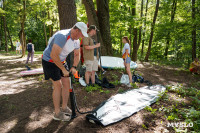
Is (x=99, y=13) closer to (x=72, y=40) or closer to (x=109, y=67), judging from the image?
(x=109, y=67)

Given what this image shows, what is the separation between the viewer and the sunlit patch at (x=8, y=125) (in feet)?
8.42

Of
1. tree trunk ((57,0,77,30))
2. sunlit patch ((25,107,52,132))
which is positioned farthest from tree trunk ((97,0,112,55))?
sunlit patch ((25,107,52,132))

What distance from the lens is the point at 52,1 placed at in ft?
38.2

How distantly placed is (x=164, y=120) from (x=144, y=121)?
16.8 inches

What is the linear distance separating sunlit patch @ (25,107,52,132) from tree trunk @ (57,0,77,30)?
10.7 ft

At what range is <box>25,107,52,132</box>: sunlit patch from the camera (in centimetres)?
264

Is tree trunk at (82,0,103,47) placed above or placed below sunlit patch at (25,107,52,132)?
above

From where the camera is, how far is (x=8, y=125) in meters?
2.71

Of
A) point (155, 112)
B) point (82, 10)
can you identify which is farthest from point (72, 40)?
point (82, 10)

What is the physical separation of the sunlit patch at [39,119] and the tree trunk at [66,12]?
3274mm

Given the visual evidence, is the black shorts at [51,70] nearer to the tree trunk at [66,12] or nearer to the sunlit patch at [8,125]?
the sunlit patch at [8,125]

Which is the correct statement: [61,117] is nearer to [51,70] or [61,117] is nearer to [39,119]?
[39,119]
